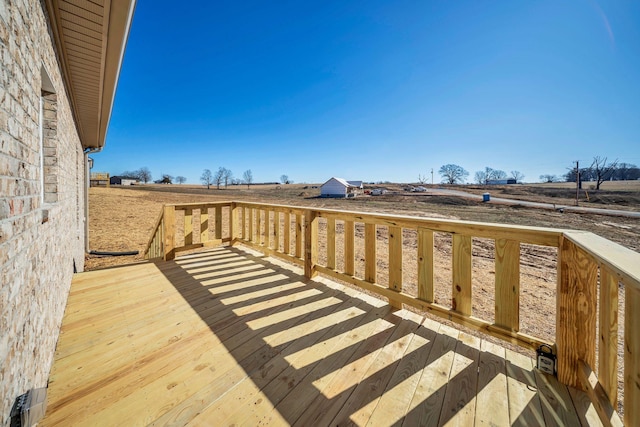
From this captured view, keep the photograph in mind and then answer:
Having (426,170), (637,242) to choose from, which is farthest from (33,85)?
(426,170)

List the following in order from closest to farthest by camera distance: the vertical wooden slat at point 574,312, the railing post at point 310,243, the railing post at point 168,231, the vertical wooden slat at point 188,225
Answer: the vertical wooden slat at point 574,312 < the railing post at point 310,243 < the railing post at point 168,231 < the vertical wooden slat at point 188,225

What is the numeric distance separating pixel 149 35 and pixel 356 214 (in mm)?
7698

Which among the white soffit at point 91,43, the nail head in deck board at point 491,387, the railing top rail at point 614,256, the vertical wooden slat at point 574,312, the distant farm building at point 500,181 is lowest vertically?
the nail head in deck board at point 491,387

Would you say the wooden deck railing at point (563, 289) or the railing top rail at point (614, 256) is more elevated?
the railing top rail at point (614, 256)

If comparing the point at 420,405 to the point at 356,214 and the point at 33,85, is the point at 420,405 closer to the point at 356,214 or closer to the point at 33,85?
the point at 356,214

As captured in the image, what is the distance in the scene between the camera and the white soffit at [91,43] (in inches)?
79.6

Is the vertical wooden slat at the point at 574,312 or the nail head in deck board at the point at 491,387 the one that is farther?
the vertical wooden slat at the point at 574,312

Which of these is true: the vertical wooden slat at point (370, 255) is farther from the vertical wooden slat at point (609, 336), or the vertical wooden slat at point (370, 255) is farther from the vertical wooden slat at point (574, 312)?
the vertical wooden slat at point (609, 336)

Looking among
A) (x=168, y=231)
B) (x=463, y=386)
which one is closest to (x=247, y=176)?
(x=168, y=231)

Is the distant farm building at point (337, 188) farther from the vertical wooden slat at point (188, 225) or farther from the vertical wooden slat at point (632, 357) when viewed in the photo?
the vertical wooden slat at point (632, 357)

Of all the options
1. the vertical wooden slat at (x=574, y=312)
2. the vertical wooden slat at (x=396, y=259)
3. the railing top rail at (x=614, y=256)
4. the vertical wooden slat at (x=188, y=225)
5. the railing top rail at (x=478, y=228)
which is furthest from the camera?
the vertical wooden slat at (x=188, y=225)

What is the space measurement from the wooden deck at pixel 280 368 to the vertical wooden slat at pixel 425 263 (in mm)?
302

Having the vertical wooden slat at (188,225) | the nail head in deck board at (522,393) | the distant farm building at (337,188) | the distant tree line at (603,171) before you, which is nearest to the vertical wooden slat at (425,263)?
the nail head in deck board at (522,393)

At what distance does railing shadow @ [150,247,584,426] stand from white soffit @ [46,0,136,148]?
2685mm
